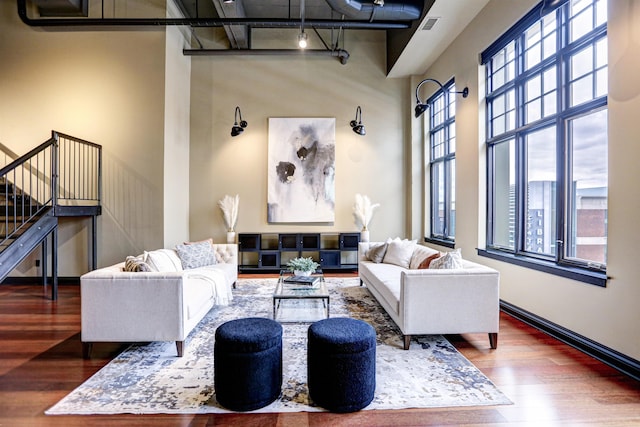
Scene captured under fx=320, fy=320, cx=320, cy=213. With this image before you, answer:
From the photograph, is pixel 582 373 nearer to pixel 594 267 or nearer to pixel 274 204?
pixel 594 267

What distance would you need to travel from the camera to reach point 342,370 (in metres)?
2.03

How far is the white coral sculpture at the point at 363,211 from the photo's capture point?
248 inches

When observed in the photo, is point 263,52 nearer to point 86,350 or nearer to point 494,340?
point 86,350

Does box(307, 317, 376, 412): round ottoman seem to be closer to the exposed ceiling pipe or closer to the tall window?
the tall window

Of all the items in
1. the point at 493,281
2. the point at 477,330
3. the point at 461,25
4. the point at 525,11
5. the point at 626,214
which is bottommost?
the point at 477,330

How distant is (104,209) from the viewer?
5.39 metres

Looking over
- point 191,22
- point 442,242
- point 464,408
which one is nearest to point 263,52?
point 191,22

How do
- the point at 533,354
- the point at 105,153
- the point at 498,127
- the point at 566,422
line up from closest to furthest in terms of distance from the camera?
the point at 566,422, the point at 533,354, the point at 498,127, the point at 105,153

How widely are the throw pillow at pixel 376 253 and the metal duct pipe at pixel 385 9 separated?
3.40 meters

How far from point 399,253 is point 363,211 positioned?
1.77 metres

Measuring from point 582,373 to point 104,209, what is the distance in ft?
21.3

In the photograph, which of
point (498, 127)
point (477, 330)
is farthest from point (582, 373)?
point (498, 127)

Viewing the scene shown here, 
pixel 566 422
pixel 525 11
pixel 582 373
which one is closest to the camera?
pixel 566 422

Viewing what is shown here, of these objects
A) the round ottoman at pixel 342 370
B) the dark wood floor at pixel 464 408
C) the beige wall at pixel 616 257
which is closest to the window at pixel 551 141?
the beige wall at pixel 616 257
